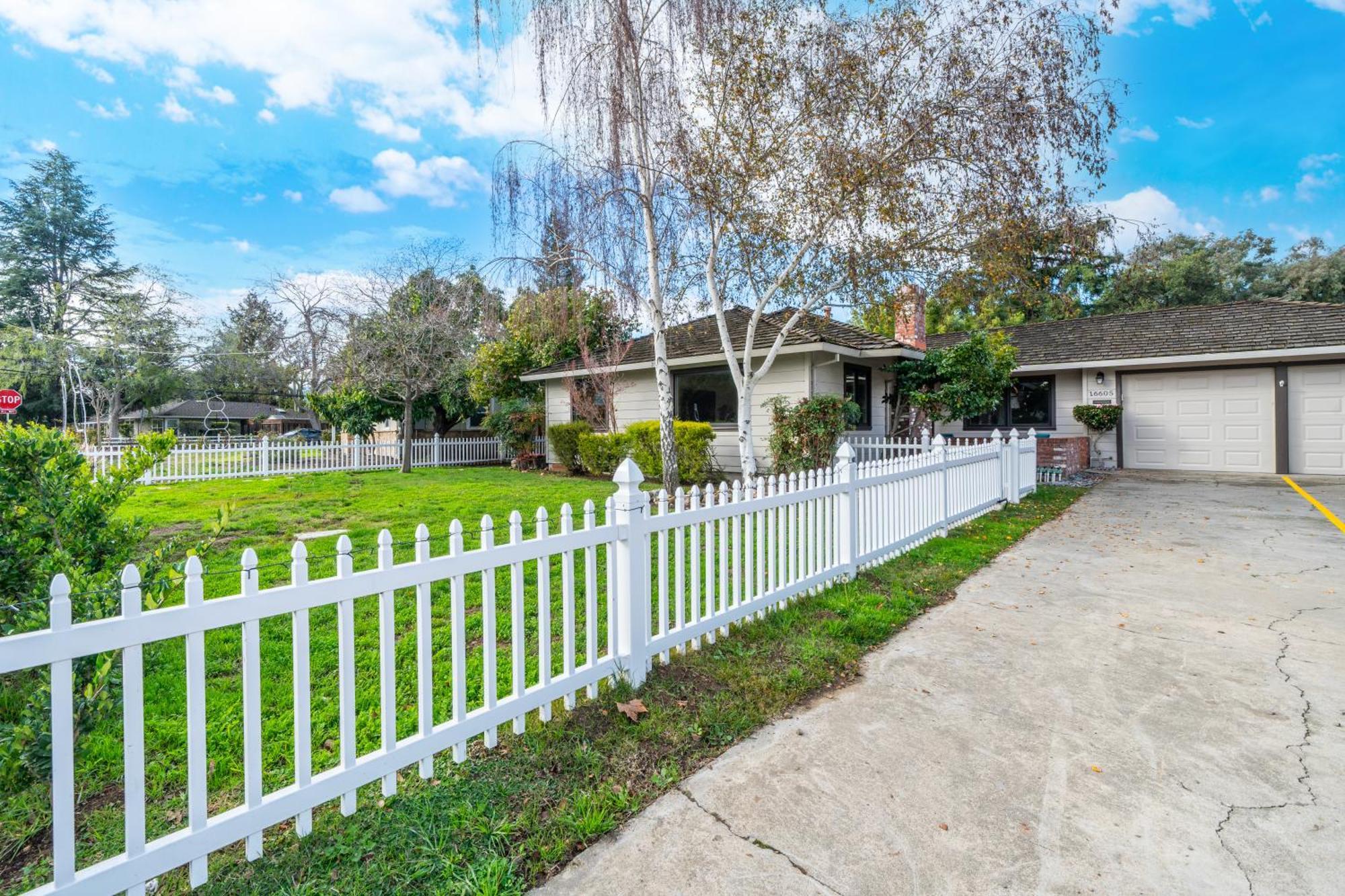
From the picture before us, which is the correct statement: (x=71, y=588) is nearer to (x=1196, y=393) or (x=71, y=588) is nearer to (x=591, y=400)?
(x=591, y=400)

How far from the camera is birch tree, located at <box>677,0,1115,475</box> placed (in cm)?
763

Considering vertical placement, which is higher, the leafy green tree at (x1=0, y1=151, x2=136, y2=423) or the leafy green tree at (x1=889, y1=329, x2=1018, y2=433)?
the leafy green tree at (x1=0, y1=151, x2=136, y2=423)

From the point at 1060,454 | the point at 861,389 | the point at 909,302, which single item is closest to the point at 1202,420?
the point at 1060,454

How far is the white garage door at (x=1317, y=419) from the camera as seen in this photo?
12266mm

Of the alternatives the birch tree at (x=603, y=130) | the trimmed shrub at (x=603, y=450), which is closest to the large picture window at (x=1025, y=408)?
the trimmed shrub at (x=603, y=450)

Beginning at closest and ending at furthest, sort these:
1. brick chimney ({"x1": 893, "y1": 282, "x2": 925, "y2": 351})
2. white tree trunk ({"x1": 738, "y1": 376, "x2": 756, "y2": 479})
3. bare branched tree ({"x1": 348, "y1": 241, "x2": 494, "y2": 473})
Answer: brick chimney ({"x1": 893, "y1": 282, "x2": 925, "y2": 351}), white tree trunk ({"x1": 738, "y1": 376, "x2": 756, "y2": 479}), bare branched tree ({"x1": 348, "y1": 241, "x2": 494, "y2": 473})

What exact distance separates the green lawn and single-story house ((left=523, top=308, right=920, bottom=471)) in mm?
6903

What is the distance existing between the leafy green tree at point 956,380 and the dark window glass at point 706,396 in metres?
3.63

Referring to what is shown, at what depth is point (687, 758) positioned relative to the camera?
101 inches

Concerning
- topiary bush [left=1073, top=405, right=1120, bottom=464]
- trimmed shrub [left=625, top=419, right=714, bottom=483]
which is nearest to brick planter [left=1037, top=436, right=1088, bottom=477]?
topiary bush [left=1073, top=405, right=1120, bottom=464]

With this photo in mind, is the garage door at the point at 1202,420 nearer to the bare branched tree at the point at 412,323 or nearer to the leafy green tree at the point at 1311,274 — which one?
the bare branched tree at the point at 412,323

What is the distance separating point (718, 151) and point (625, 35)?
1.86 meters

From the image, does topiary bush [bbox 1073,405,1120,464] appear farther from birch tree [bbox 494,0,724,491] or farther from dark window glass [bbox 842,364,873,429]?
birch tree [bbox 494,0,724,491]

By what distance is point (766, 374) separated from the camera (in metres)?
12.5
